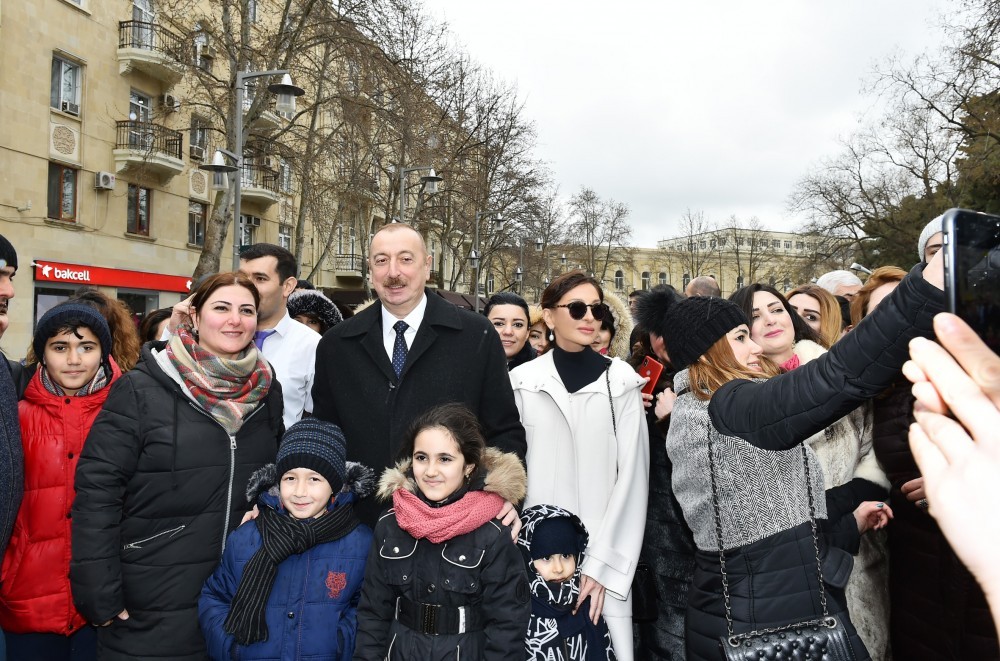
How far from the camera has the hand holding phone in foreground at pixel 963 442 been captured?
0.75 m

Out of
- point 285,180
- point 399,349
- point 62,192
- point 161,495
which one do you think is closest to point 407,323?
point 399,349

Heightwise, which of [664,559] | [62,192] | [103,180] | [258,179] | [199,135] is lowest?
[664,559]

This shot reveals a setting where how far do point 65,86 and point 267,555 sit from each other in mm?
21358

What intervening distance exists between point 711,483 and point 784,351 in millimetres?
1653

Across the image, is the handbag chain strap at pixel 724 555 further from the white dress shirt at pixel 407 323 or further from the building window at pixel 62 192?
the building window at pixel 62 192

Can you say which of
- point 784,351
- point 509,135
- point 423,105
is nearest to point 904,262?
point 509,135

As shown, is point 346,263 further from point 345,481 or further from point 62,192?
point 345,481

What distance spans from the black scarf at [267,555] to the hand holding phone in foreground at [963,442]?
260 centimetres

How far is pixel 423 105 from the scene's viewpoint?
2234 cm

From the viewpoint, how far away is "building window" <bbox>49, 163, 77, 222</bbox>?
1866 cm

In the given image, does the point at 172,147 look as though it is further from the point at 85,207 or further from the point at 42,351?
the point at 42,351

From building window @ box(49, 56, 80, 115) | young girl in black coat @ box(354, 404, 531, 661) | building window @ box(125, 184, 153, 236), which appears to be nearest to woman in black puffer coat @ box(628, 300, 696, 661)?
young girl in black coat @ box(354, 404, 531, 661)

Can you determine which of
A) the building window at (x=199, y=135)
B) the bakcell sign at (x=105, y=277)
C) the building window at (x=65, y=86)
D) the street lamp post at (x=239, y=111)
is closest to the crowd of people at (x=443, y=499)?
the street lamp post at (x=239, y=111)

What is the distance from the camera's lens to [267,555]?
285 cm
